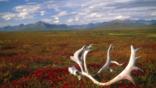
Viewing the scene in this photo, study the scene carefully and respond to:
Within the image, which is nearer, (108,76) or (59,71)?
(108,76)

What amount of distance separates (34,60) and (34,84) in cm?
906

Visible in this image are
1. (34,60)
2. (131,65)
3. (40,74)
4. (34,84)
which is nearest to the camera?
(131,65)

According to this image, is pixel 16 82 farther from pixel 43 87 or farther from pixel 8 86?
pixel 43 87

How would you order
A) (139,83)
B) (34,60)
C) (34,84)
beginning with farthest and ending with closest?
(34,60), (34,84), (139,83)

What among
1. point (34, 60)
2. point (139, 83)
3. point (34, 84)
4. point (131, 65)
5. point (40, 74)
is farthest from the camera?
point (34, 60)

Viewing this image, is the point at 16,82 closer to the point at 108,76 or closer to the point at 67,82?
the point at 67,82

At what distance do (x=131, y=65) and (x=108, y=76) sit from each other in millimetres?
3239

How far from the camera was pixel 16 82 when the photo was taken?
1051cm

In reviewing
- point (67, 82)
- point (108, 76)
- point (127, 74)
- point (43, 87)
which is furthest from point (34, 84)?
point (127, 74)

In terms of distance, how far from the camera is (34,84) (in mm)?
10242

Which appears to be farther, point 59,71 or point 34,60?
point 34,60

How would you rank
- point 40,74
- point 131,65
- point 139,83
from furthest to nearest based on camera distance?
point 40,74 → point 139,83 → point 131,65

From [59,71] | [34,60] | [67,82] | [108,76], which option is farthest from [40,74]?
[34,60]

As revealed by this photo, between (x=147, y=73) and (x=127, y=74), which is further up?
(x=127, y=74)
